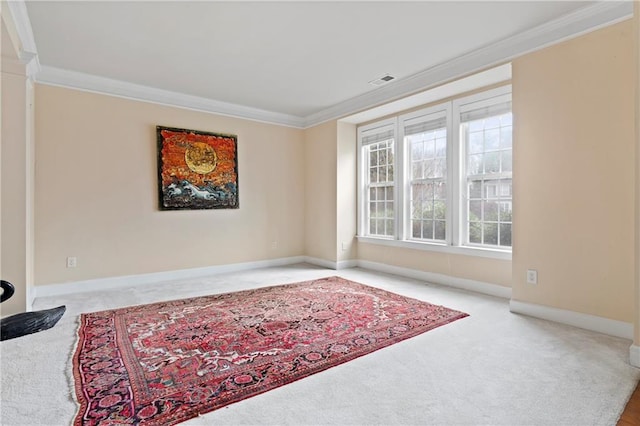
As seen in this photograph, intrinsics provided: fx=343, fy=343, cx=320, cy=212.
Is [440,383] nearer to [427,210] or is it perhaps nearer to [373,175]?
[427,210]

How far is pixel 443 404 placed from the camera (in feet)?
5.95

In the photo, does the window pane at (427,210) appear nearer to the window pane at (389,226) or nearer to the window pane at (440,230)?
the window pane at (440,230)

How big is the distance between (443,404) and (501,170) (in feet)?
10.00

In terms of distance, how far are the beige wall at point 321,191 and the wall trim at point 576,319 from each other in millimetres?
2979

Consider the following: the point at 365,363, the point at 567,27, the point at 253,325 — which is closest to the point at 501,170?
the point at 567,27

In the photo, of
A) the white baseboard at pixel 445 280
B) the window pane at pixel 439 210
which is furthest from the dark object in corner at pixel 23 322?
the window pane at pixel 439 210

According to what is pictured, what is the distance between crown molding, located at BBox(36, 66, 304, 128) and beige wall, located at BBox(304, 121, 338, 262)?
682 millimetres

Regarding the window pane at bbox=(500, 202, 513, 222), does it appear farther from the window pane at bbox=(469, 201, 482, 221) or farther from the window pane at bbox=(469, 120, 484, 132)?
the window pane at bbox=(469, 120, 484, 132)

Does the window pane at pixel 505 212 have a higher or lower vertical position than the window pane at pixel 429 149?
lower

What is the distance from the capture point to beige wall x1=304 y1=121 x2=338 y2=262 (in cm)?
580

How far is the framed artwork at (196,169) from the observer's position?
190 inches

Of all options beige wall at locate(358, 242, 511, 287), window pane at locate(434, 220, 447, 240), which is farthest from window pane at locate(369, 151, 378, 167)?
window pane at locate(434, 220, 447, 240)

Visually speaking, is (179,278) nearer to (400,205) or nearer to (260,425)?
(400,205)

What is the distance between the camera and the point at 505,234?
399cm
